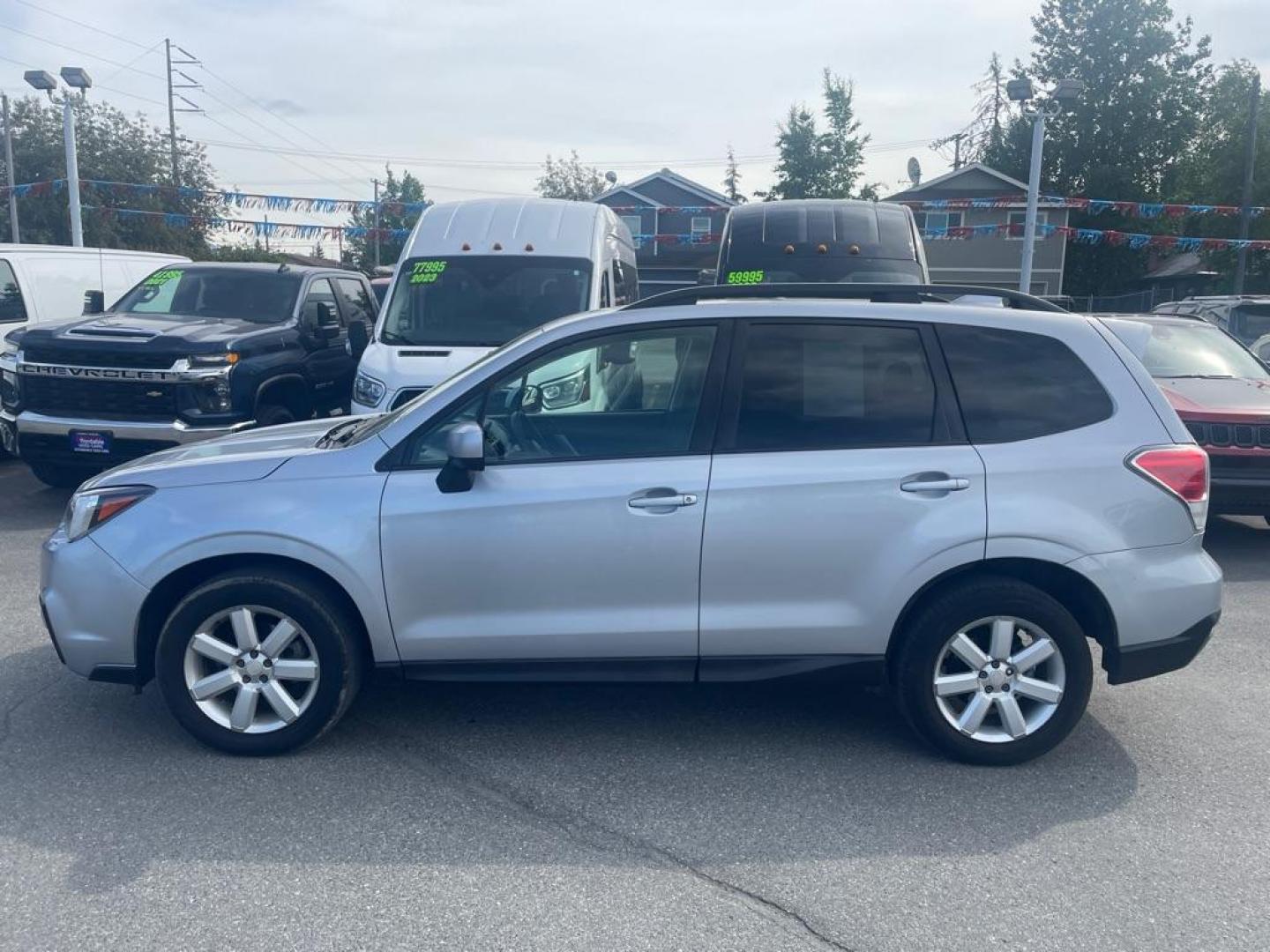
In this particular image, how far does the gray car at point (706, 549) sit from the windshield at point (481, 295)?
507cm

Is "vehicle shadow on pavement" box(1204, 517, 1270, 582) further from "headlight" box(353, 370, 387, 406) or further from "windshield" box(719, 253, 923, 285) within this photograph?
"headlight" box(353, 370, 387, 406)

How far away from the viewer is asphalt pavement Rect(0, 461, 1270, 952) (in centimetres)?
342

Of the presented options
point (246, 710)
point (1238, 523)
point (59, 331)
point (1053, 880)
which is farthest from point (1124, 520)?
point (59, 331)

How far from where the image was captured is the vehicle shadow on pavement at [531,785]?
3883 millimetres

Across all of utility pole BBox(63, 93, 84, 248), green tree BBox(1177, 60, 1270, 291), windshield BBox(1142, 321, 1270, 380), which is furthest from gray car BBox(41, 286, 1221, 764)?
green tree BBox(1177, 60, 1270, 291)

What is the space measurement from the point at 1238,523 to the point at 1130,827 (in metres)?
6.79

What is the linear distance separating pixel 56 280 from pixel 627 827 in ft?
33.7

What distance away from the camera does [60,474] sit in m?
9.95

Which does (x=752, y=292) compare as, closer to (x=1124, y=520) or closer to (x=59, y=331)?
(x=1124, y=520)

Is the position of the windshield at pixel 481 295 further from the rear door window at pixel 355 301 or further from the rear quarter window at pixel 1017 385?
the rear quarter window at pixel 1017 385

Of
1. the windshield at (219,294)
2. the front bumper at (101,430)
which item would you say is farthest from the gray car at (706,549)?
the windshield at (219,294)

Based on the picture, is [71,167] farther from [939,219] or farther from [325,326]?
[939,219]

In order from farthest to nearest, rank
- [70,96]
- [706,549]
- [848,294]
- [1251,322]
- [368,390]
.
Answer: [70,96] < [1251,322] < [368,390] < [848,294] < [706,549]

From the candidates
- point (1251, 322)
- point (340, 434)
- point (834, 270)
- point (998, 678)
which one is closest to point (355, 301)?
point (834, 270)
